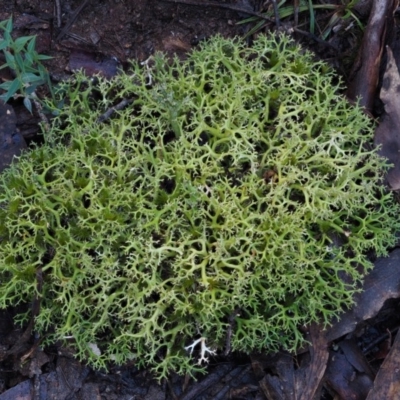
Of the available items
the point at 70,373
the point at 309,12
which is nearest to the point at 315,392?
the point at 70,373

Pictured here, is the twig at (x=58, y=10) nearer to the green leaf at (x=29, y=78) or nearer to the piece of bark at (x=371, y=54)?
the green leaf at (x=29, y=78)

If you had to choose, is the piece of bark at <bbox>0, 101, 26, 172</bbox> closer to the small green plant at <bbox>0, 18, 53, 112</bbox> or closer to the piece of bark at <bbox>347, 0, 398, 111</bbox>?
the small green plant at <bbox>0, 18, 53, 112</bbox>

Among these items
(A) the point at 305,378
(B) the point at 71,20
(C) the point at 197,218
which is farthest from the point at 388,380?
(B) the point at 71,20

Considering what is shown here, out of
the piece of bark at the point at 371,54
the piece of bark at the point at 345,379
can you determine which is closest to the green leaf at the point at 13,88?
the piece of bark at the point at 371,54

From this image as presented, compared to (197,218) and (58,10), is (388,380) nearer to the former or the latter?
(197,218)

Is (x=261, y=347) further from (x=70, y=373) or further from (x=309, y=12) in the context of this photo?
(x=309, y=12)

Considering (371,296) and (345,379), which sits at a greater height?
(371,296)
